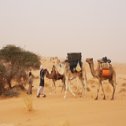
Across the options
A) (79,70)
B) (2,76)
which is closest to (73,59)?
(79,70)

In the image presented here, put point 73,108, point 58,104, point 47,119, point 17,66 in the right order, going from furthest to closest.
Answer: point 17,66, point 58,104, point 73,108, point 47,119

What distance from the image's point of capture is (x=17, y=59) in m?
27.2

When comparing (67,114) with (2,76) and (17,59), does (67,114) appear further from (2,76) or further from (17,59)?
(17,59)

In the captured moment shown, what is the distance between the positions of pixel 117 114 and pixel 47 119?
2.48 metres

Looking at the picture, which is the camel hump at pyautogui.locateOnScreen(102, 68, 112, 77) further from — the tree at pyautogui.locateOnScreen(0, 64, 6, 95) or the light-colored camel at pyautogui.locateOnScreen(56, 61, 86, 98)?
the tree at pyautogui.locateOnScreen(0, 64, 6, 95)

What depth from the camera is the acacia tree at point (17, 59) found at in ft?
86.6

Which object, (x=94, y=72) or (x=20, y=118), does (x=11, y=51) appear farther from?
(x=20, y=118)

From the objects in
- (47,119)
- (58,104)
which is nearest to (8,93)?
(58,104)

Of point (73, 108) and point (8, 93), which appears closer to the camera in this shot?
point (73, 108)

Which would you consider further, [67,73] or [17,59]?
[17,59]

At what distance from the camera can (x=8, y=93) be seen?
24297 millimetres

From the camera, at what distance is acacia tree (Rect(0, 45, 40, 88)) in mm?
26406

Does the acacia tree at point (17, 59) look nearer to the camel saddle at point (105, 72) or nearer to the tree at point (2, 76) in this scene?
the tree at point (2, 76)

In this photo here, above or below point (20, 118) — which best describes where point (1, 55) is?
above
